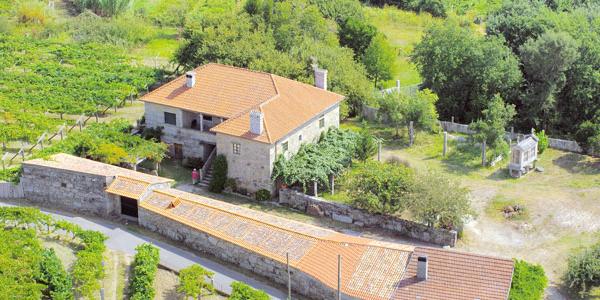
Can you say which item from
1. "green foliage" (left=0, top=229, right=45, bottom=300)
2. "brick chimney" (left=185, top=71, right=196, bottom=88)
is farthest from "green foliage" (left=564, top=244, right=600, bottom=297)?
"brick chimney" (left=185, top=71, right=196, bottom=88)

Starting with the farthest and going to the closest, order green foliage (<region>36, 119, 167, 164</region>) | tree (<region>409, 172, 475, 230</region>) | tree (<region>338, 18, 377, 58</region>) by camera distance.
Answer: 1. tree (<region>338, 18, 377, 58</region>)
2. green foliage (<region>36, 119, 167, 164</region>)
3. tree (<region>409, 172, 475, 230</region>)

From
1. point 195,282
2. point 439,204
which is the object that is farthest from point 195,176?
point 439,204

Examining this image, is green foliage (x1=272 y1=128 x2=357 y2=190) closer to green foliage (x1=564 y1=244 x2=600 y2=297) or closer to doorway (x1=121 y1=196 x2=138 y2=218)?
doorway (x1=121 y1=196 x2=138 y2=218)

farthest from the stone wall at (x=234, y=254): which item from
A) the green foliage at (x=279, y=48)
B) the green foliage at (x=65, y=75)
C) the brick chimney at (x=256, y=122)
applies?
the green foliage at (x=279, y=48)

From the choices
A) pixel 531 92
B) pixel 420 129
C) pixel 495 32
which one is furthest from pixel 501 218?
pixel 495 32

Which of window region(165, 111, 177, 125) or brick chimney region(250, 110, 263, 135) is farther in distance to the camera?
window region(165, 111, 177, 125)

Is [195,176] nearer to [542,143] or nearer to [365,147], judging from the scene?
[365,147]
